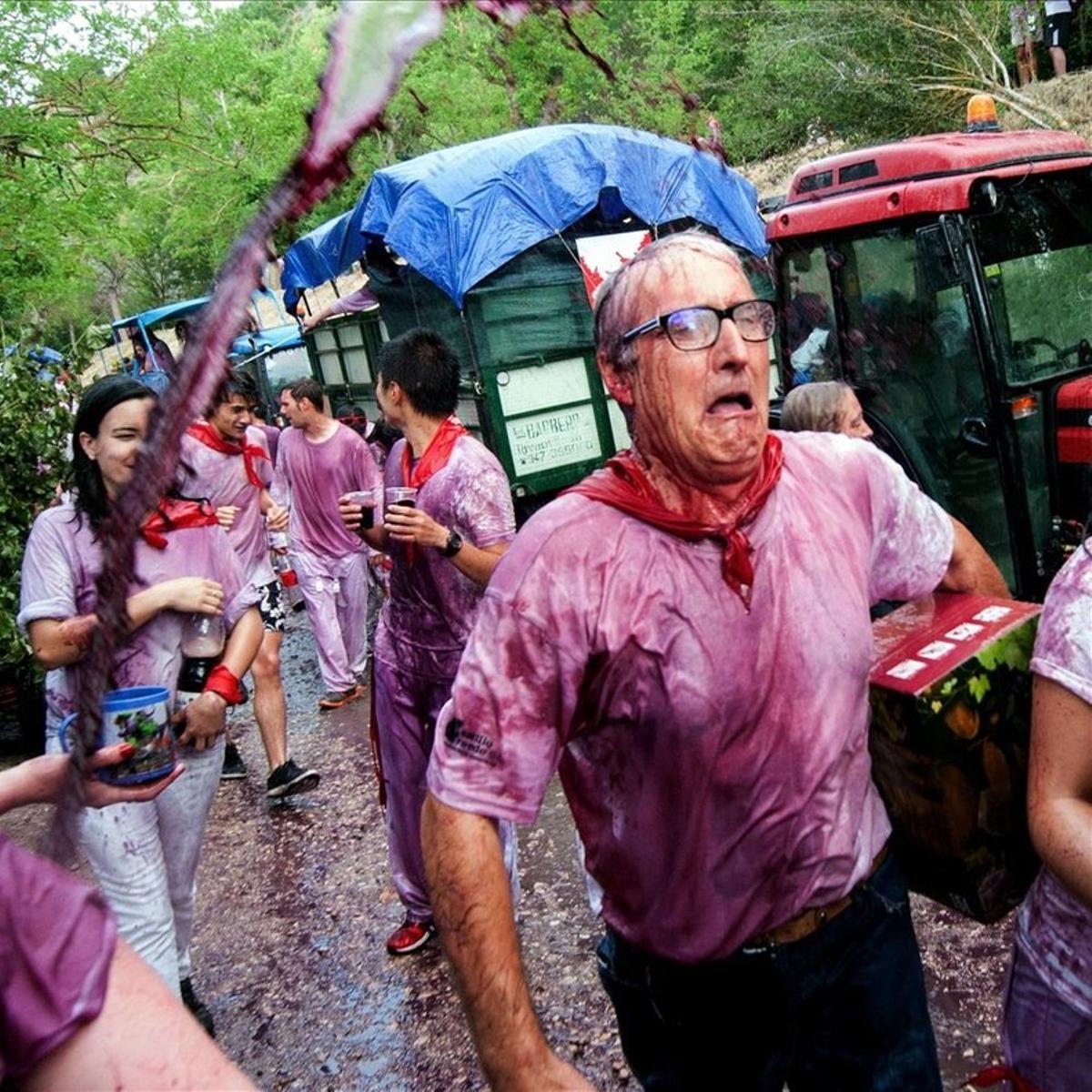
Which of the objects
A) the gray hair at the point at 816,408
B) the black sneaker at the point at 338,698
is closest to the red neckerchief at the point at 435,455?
the gray hair at the point at 816,408

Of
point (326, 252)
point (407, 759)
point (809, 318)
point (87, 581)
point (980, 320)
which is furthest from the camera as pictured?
point (326, 252)

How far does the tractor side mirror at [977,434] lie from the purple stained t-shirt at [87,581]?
3.86 metres

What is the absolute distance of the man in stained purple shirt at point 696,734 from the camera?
5.30 feet

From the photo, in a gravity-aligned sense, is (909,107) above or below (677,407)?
above

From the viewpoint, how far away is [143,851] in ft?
9.37

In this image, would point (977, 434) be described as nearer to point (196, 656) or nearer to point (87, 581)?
point (196, 656)

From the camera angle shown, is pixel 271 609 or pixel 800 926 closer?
pixel 800 926

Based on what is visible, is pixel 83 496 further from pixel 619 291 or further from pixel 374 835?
pixel 374 835

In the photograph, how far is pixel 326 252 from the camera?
938cm

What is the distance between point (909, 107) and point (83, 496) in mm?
16797

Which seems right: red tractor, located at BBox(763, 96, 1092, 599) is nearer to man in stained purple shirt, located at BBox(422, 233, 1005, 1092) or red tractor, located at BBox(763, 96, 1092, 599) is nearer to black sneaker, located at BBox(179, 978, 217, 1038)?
man in stained purple shirt, located at BBox(422, 233, 1005, 1092)

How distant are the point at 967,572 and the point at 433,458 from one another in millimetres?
1926

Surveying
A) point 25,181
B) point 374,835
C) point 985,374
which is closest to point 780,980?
point 374,835

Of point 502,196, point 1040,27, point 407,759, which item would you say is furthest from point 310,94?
point 1040,27
